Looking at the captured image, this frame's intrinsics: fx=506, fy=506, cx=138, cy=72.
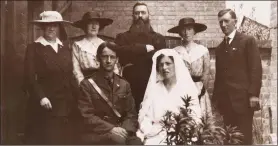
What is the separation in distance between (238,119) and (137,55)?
1103mm

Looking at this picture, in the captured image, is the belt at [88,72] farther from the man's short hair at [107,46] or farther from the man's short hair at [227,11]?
the man's short hair at [227,11]

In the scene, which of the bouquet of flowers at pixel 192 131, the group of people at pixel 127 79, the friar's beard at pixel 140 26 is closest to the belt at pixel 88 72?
the group of people at pixel 127 79

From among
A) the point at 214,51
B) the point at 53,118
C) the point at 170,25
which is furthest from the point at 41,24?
the point at 214,51

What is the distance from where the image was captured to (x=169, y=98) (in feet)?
15.3

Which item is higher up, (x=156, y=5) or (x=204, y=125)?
(x=156, y=5)

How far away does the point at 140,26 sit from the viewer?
472 cm

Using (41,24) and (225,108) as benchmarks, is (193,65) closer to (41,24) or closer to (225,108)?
(225,108)

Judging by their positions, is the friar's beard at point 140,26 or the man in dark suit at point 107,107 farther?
the friar's beard at point 140,26

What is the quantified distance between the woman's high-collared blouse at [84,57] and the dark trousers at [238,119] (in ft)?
4.10

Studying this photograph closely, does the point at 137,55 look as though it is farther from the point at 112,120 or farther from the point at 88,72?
the point at 112,120

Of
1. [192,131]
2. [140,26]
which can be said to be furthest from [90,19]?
[192,131]

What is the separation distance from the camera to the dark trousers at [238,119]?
15.3 ft

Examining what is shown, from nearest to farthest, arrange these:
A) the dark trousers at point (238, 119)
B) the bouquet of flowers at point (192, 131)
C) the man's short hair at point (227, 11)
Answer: the bouquet of flowers at point (192, 131), the dark trousers at point (238, 119), the man's short hair at point (227, 11)

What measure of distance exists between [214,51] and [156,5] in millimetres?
695
